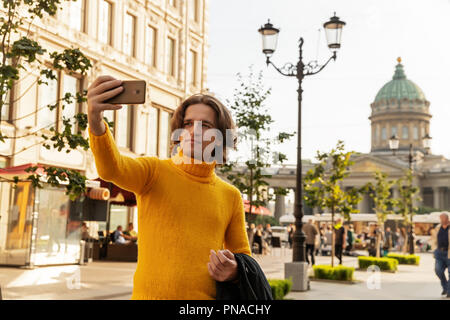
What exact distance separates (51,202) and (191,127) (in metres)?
15.5

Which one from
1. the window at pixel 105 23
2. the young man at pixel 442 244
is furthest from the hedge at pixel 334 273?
the window at pixel 105 23

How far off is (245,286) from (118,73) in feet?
79.1

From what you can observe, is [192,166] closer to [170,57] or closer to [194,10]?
[170,57]

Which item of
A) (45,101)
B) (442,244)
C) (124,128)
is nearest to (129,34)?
(124,128)

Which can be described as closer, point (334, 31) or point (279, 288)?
point (279, 288)

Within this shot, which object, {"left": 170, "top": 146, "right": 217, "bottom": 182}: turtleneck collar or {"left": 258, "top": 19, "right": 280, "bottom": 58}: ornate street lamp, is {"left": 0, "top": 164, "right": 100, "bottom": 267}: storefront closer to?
{"left": 258, "top": 19, "right": 280, "bottom": 58}: ornate street lamp

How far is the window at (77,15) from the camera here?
2253 cm

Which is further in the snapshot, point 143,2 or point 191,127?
point 143,2

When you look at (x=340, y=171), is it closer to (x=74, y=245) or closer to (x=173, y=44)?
(x=74, y=245)

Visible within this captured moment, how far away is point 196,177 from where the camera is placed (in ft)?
7.01

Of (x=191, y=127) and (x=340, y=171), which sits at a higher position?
(x=340, y=171)

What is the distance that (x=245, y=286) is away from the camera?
6.35 feet
